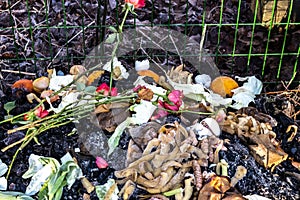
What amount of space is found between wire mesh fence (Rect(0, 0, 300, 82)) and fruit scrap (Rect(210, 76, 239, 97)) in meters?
0.19

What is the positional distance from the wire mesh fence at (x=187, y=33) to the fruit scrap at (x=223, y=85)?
0.62ft

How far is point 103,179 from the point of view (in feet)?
6.61

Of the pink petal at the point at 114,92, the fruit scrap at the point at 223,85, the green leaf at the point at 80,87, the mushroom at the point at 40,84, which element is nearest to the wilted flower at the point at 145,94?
the pink petal at the point at 114,92

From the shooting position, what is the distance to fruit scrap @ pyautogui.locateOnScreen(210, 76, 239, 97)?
243 centimetres

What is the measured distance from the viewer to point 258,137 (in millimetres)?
2201

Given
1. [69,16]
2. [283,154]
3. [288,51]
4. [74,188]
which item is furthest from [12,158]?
[288,51]

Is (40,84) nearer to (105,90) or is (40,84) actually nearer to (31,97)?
(31,97)

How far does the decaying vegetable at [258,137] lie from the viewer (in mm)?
2127

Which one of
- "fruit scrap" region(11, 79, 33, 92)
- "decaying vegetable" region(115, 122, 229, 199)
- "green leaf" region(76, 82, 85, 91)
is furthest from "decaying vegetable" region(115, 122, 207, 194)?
"fruit scrap" region(11, 79, 33, 92)

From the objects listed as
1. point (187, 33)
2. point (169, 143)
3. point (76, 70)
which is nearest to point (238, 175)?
point (169, 143)

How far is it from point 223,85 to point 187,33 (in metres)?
0.67

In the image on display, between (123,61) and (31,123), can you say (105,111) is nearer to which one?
(31,123)

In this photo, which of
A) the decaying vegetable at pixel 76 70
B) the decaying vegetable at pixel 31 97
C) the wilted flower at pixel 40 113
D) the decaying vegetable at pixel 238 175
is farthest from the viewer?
the decaying vegetable at pixel 76 70

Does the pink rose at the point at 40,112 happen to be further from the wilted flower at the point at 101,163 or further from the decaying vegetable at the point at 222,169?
the decaying vegetable at the point at 222,169
